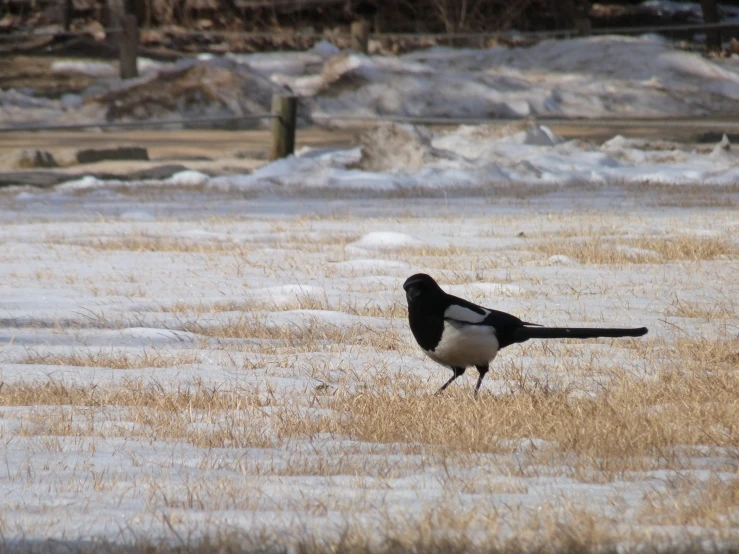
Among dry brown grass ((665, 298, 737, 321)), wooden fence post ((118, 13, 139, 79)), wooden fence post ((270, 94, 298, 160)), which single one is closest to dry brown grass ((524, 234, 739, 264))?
dry brown grass ((665, 298, 737, 321))

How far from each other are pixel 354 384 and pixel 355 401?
0.44 metres

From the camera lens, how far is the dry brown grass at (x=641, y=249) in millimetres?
8453

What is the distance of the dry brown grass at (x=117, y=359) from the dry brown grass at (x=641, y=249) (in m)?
3.82

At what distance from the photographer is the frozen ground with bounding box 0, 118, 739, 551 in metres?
3.12

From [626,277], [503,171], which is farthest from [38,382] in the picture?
[503,171]

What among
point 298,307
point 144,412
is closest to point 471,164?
point 298,307

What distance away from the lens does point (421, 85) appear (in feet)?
78.5

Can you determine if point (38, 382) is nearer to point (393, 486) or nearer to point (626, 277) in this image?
point (393, 486)

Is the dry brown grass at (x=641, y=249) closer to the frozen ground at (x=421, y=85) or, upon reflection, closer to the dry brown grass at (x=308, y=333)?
the dry brown grass at (x=308, y=333)

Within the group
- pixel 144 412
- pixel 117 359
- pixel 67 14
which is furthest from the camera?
pixel 67 14

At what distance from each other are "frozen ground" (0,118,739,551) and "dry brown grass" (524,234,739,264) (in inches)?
1.6

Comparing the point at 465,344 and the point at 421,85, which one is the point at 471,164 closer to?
the point at 421,85

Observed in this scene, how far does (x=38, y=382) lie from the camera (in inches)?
192

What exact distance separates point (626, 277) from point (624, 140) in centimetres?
1012
